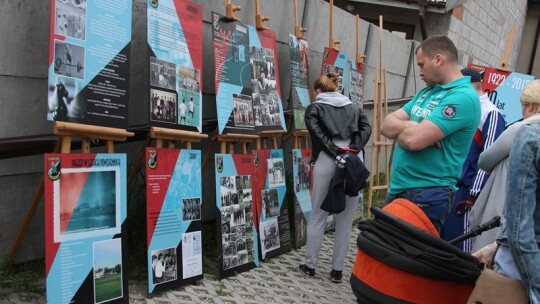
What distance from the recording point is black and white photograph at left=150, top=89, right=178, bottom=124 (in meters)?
3.32

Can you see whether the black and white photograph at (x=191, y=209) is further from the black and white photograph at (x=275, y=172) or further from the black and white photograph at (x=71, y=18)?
the black and white photograph at (x=71, y=18)

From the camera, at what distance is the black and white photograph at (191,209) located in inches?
139

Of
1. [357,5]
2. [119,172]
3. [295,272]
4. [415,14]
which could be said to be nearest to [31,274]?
[119,172]

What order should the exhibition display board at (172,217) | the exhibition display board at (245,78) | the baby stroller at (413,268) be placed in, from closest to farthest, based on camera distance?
the baby stroller at (413,268) → the exhibition display board at (172,217) → the exhibition display board at (245,78)

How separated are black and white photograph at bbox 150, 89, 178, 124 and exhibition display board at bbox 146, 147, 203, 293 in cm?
22

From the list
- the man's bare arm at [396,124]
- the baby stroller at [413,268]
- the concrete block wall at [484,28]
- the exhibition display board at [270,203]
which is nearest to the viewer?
the baby stroller at [413,268]

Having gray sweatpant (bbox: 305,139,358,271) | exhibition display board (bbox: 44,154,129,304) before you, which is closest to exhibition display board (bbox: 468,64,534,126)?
gray sweatpant (bbox: 305,139,358,271)

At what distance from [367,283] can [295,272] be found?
2456 millimetres

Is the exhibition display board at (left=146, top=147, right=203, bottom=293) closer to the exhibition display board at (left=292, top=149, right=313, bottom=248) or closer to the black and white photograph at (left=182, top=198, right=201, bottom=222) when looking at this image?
the black and white photograph at (left=182, top=198, right=201, bottom=222)

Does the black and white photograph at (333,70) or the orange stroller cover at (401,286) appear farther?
the black and white photograph at (333,70)

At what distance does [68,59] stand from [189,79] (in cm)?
102

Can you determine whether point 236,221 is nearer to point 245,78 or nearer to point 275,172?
point 275,172

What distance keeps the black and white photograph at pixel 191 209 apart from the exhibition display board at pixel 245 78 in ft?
2.08

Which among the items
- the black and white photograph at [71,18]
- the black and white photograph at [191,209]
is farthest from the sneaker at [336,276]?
the black and white photograph at [71,18]
